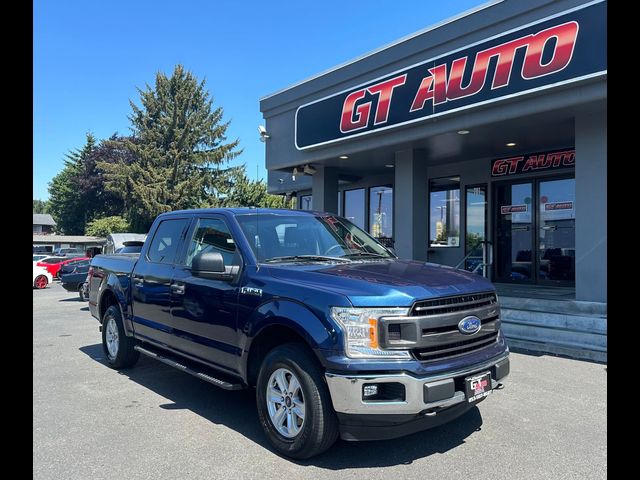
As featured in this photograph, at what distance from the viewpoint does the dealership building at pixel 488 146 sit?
7.81 metres

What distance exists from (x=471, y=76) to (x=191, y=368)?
6.98 meters

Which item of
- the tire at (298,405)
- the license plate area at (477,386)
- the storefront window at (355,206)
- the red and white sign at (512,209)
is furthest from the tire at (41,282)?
the license plate area at (477,386)

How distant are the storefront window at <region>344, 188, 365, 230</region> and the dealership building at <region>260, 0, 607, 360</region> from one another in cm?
9

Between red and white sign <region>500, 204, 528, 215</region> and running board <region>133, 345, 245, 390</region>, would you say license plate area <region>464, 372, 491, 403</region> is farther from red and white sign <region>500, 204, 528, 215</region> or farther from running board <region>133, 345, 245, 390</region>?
red and white sign <region>500, 204, 528, 215</region>

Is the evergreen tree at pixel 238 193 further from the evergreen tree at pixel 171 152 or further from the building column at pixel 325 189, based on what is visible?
the building column at pixel 325 189

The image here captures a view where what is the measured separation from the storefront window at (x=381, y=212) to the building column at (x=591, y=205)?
7.46 metres

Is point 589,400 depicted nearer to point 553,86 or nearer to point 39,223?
point 553,86

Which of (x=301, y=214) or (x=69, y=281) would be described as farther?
(x=69, y=281)

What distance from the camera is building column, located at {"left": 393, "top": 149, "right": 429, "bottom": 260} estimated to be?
11.2 meters

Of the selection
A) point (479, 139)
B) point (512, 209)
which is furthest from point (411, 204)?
point (512, 209)

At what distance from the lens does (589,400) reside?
5.25 metres

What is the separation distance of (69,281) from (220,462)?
14521 mm

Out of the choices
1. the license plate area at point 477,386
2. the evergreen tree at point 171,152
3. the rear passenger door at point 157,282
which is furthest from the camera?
the evergreen tree at point 171,152

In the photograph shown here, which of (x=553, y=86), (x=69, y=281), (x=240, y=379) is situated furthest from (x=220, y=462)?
(x=69, y=281)
